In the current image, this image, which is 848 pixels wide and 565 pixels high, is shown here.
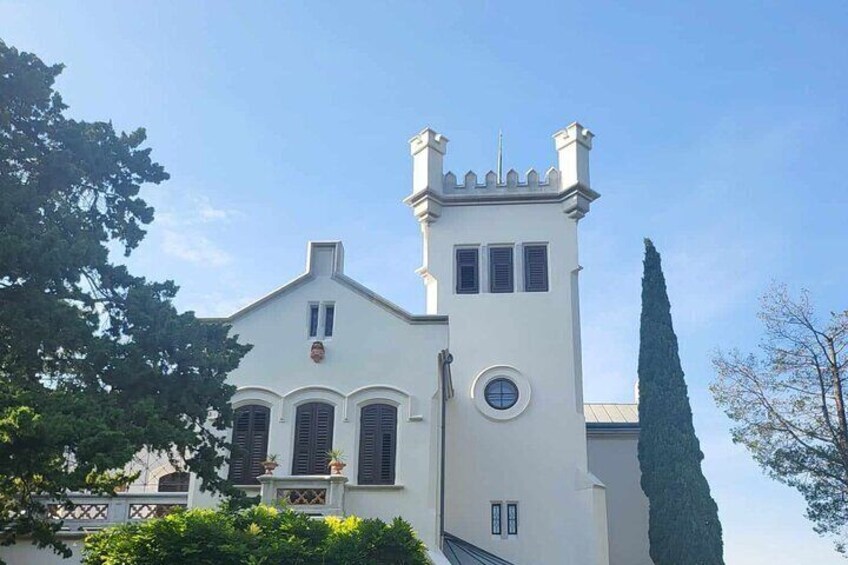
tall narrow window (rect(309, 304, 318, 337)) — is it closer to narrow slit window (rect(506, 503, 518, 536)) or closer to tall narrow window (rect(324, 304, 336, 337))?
tall narrow window (rect(324, 304, 336, 337))

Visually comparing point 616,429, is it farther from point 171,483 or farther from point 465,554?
point 171,483

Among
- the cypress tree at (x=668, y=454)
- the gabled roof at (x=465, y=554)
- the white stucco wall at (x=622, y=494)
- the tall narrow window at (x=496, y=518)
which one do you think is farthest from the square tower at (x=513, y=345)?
the white stucco wall at (x=622, y=494)

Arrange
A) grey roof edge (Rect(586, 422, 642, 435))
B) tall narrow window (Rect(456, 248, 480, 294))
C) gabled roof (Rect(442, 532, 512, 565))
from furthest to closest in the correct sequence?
1. grey roof edge (Rect(586, 422, 642, 435))
2. tall narrow window (Rect(456, 248, 480, 294))
3. gabled roof (Rect(442, 532, 512, 565))

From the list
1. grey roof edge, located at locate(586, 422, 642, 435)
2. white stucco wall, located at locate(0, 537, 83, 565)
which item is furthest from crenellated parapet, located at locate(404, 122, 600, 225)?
white stucco wall, located at locate(0, 537, 83, 565)

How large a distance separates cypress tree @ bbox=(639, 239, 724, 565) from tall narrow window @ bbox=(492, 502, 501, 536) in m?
5.25

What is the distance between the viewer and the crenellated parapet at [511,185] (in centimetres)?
3075

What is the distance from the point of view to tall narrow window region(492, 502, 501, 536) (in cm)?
2742

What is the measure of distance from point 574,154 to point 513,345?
7.62 m

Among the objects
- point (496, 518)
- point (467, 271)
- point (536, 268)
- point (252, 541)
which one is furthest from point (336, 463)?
point (536, 268)

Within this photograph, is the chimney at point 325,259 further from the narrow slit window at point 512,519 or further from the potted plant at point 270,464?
the narrow slit window at point 512,519

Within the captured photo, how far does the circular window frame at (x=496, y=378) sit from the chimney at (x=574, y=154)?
7.11 meters

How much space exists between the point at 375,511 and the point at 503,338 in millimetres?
10131

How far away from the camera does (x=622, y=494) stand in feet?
107

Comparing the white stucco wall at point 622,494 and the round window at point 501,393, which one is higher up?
the round window at point 501,393
